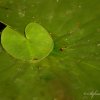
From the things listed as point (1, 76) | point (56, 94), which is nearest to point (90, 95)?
point (56, 94)

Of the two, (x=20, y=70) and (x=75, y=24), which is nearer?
(x=20, y=70)

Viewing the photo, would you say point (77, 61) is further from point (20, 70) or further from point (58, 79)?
point (20, 70)
